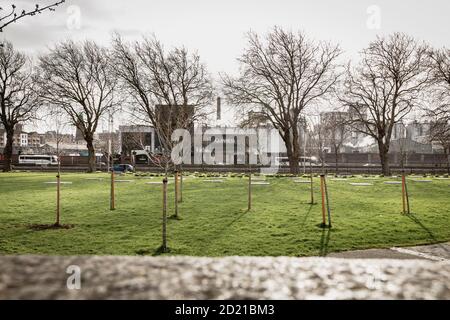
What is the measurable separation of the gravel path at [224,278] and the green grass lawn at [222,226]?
1101 millimetres

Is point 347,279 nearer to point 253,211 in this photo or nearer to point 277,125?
point 253,211

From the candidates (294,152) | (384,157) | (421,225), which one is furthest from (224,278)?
(384,157)

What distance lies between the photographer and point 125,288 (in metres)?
4.63

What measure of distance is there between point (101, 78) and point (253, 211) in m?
36.1

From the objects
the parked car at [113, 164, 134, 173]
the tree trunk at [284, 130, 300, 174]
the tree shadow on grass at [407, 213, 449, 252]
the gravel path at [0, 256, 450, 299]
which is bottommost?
the tree shadow on grass at [407, 213, 449, 252]

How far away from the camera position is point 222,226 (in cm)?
977

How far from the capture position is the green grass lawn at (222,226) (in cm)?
753

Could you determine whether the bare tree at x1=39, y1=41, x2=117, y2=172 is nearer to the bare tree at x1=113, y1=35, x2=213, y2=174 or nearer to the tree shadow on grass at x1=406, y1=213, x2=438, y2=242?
the bare tree at x1=113, y1=35, x2=213, y2=174

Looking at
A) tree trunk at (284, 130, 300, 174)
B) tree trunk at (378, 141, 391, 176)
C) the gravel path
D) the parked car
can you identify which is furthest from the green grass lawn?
the parked car

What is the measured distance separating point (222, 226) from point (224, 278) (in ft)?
15.2

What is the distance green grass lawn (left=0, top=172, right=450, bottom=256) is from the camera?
24.7 ft

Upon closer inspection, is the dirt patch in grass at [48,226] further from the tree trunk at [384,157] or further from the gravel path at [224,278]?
the tree trunk at [384,157]

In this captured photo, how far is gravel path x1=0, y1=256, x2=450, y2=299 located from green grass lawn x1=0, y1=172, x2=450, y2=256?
1101 millimetres

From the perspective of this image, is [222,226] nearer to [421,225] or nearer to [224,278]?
[224,278]
